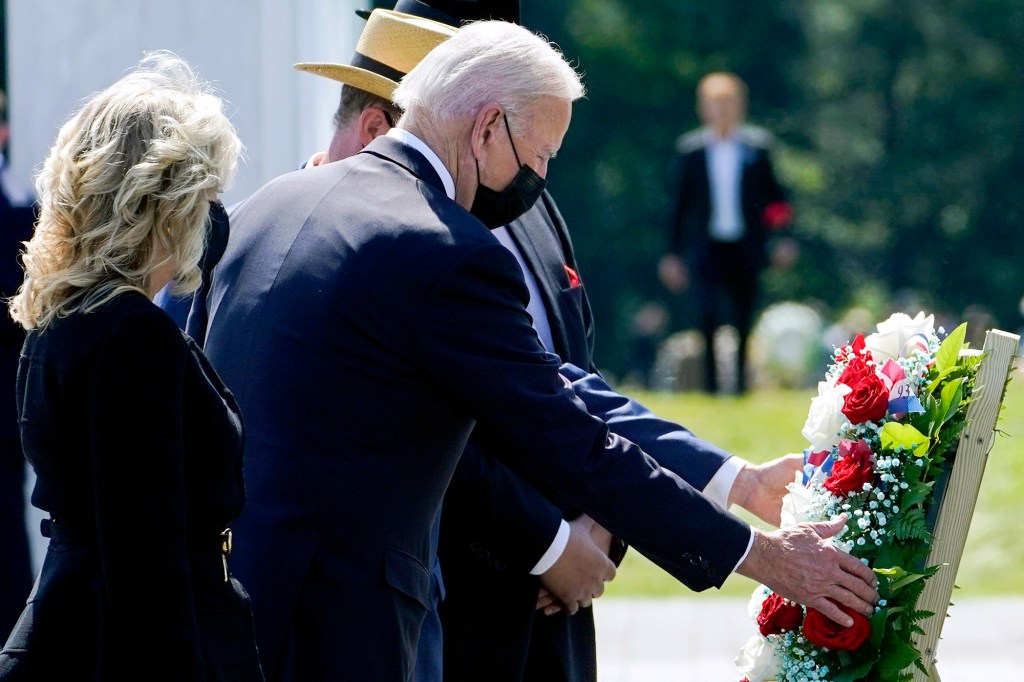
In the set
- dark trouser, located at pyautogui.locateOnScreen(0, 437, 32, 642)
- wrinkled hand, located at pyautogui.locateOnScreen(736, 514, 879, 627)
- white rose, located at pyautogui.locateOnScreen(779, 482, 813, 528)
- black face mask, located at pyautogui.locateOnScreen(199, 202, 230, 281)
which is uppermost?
black face mask, located at pyautogui.locateOnScreen(199, 202, 230, 281)

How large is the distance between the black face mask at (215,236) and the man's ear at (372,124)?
112 centimetres

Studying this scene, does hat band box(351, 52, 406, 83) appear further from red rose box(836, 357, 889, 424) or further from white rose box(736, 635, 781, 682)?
white rose box(736, 635, 781, 682)

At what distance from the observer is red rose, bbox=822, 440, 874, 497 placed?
307cm

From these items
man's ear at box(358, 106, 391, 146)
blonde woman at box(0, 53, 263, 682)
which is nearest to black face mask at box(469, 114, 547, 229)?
blonde woman at box(0, 53, 263, 682)

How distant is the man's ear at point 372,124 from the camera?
376 centimetres

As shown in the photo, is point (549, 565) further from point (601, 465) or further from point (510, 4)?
point (510, 4)

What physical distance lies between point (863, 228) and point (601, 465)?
3826cm

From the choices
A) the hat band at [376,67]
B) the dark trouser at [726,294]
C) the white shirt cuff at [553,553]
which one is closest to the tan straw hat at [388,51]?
the hat band at [376,67]

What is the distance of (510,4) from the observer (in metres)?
4.20

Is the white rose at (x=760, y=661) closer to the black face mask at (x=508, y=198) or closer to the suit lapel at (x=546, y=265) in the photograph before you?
the suit lapel at (x=546, y=265)

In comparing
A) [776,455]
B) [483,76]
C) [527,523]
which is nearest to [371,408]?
[483,76]

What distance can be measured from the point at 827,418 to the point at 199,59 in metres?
2.76

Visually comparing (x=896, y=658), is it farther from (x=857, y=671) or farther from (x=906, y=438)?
(x=906, y=438)

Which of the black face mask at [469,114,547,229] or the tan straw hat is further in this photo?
the tan straw hat
